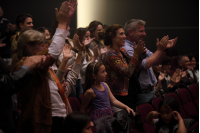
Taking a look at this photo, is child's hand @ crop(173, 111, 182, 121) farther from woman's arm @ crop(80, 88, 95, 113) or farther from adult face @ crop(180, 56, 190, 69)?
adult face @ crop(180, 56, 190, 69)

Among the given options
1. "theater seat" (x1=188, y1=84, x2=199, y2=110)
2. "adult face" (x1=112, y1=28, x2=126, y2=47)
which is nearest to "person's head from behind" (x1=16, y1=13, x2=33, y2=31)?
"adult face" (x1=112, y1=28, x2=126, y2=47)

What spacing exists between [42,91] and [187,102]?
2.39 meters

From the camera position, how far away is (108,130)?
146cm

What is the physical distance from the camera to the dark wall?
491 cm

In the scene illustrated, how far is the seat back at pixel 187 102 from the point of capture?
300cm

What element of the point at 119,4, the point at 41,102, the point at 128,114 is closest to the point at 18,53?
the point at 41,102

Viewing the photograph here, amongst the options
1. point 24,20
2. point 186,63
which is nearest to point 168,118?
point 24,20

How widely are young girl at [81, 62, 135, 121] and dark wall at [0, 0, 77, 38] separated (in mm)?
3531

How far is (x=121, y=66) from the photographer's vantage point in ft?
6.51

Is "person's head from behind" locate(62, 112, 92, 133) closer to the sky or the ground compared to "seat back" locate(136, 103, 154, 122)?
closer to the sky

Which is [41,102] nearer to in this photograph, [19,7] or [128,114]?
[128,114]

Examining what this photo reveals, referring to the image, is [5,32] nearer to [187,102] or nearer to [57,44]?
[57,44]

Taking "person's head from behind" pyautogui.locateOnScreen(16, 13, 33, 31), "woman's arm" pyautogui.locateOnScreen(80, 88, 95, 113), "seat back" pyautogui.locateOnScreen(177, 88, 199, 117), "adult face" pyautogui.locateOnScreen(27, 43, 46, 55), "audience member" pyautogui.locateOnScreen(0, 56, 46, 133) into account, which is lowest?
"seat back" pyautogui.locateOnScreen(177, 88, 199, 117)

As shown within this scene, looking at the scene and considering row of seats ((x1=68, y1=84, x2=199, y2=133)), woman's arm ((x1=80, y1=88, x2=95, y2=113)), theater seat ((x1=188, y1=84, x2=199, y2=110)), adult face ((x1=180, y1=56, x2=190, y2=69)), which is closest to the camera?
woman's arm ((x1=80, y1=88, x2=95, y2=113))
